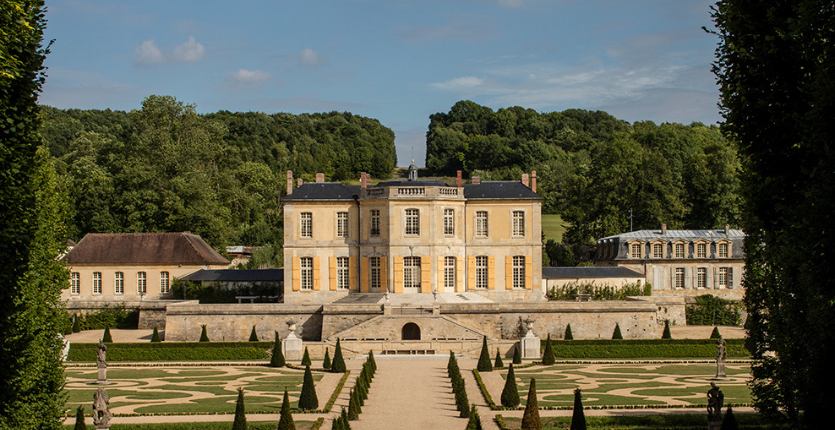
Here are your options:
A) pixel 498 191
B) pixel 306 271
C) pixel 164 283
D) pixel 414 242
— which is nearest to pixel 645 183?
pixel 498 191

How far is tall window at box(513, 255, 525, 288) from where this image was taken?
4022 cm

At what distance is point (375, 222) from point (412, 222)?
1.87m

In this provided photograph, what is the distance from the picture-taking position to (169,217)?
49.4 meters

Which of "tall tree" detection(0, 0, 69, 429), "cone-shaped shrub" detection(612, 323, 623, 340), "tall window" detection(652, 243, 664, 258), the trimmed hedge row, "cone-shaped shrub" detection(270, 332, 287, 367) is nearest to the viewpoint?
"tall tree" detection(0, 0, 69, 429)

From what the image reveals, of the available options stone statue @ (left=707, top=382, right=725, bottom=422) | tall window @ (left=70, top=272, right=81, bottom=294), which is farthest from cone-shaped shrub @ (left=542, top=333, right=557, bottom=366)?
tall window @ (left=70, top=272, right=81, bottom=294)

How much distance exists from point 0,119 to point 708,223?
51.4 metres

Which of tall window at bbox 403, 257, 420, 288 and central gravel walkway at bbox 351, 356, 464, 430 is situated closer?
central gravel walkway at bbox 351, 356, 464, 430

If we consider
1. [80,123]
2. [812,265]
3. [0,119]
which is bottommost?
[812,265]

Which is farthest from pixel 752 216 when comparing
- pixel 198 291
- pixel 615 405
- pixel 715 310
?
pixel 198 291

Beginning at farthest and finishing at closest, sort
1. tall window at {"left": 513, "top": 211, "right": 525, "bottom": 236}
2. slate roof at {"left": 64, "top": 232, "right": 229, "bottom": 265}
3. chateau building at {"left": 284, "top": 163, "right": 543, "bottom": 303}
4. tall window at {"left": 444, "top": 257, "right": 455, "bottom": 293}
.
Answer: slate roof at {"left": 64, "top": 232, "right": 229, "bottom": 265}
tall window at {"left": 513, "top": 211, "right": 525, "bottom": 236}
tall window at {"left": 444, "top": 257, "right": 455, "bottom": 293}
chateau building at {"left": 284, "top": 163, "right": 543, "bottom": 303}

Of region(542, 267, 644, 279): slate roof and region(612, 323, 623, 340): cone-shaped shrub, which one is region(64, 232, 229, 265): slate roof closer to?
region(542, 267, 644, 279): slate roof

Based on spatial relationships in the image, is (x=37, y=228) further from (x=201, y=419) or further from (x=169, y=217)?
(x=169, y=217)

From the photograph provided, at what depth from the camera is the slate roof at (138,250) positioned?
4328 centimetres

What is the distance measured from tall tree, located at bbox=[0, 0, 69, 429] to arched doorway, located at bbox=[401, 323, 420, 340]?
21.2 meters
